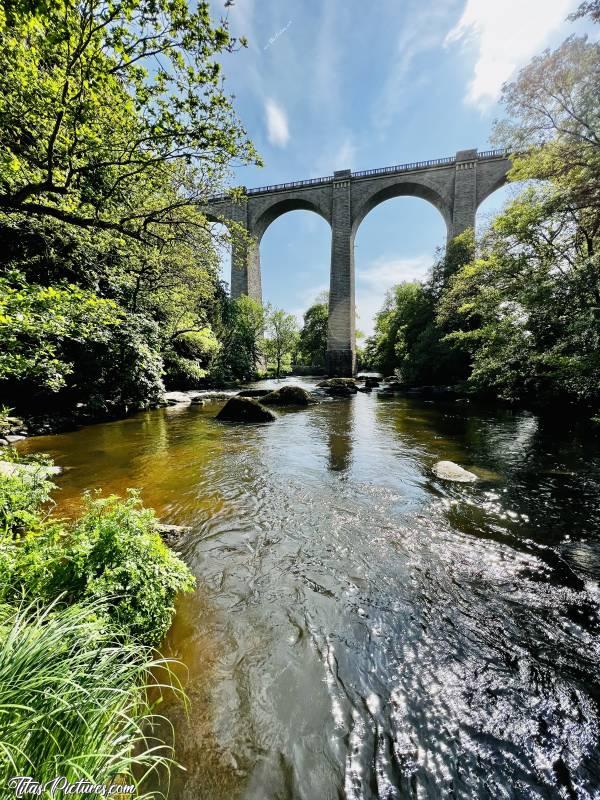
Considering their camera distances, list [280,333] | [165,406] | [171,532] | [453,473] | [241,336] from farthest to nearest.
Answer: [280,333] → [241,336] → [165,406] → [453,473] → [171,532]

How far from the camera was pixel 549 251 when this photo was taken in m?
10.3

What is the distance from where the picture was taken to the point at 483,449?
7137 millimetres

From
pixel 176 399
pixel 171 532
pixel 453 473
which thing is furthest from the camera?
pixel 176 399

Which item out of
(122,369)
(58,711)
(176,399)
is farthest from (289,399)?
(58,711)

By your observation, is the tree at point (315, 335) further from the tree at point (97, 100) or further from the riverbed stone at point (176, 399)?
the tree at point (97, 100)

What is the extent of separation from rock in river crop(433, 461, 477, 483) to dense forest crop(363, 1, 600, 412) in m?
4.84

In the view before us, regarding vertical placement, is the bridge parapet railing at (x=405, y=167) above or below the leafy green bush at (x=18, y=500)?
above

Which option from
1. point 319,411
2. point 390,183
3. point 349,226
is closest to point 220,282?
point 349,226

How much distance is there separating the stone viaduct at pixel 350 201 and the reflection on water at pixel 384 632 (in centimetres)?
2464

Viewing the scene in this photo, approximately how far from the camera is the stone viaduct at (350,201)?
26391 millimetres

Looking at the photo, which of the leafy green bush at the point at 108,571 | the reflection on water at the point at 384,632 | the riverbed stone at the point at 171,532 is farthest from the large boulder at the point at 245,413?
the leafy green bush at the point at 108,571

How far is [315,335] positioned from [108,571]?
4878 centimetres

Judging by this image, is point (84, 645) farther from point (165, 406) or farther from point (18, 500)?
point (165, 406)

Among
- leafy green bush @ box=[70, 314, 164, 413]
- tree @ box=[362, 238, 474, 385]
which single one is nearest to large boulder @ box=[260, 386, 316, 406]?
leafy green bush @ box=[70, 314, 164, 413]
